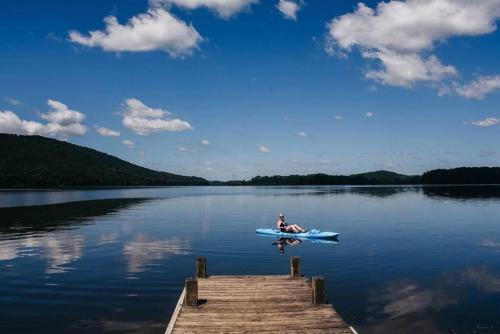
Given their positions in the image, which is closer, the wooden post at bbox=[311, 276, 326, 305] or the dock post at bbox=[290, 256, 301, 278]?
the wooden post at bbox=[311, 276, 326, 305]

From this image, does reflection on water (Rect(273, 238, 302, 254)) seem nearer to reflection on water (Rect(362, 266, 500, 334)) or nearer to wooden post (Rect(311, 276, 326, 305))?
reflection on water (Rect(362, 266, 500, 334))

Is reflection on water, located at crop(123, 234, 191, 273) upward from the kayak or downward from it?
downward

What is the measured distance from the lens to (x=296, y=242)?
40344 mm

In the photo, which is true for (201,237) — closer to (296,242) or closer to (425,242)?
(296,242)

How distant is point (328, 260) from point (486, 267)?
1022 centimetres

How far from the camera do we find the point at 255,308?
49.2 ft

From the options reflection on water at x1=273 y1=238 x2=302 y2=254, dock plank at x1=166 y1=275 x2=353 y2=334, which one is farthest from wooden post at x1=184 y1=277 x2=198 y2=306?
reflection on water at x1=273 y1=238 x2=302 y2=254

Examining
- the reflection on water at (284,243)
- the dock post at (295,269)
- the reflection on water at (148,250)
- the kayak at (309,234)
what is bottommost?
the reflection on water at (284,243)

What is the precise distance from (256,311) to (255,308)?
377 mm

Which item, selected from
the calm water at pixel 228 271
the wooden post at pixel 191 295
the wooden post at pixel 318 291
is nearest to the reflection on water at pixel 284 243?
the calm water at pixel 228 271

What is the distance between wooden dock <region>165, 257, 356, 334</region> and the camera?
1295cm

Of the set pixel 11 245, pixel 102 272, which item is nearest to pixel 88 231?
pixel 11 245

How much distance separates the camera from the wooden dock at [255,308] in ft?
42.5

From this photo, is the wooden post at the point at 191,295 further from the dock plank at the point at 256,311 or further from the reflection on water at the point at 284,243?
the reflection on water at the point at 284,243
